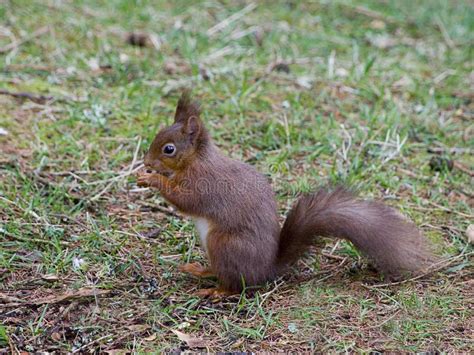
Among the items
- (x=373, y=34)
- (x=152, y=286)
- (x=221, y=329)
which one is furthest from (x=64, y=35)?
(x=221, y=329)

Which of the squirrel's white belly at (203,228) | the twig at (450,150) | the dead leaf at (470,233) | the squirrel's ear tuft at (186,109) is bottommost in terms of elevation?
the dead leaf at (470,233)

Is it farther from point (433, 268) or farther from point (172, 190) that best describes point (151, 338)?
point (433, 268)

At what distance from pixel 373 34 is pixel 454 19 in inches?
34.4

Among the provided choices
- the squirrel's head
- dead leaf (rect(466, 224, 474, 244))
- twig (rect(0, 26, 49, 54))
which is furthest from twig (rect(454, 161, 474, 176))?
twig (rect(0, 26, 49, 54))

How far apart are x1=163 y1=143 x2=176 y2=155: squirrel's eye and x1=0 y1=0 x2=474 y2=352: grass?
45 centimetres

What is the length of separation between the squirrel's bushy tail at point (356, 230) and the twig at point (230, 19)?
293cm

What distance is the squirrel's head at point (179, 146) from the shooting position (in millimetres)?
2840

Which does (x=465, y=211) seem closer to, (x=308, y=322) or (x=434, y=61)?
(x=308, y=322)

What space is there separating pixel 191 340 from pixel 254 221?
0.51 metres

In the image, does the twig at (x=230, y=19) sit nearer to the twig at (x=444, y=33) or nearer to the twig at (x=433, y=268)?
the twig at (x=444, y=33)

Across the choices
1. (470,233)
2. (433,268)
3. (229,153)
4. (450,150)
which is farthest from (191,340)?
(450,150)

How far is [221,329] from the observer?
252 centimetres

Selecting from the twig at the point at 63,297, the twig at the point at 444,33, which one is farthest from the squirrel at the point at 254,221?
the twig at the point at 444,33

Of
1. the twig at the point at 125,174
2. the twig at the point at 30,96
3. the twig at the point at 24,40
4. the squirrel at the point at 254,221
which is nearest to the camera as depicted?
the squirrel at the point at 254,221
